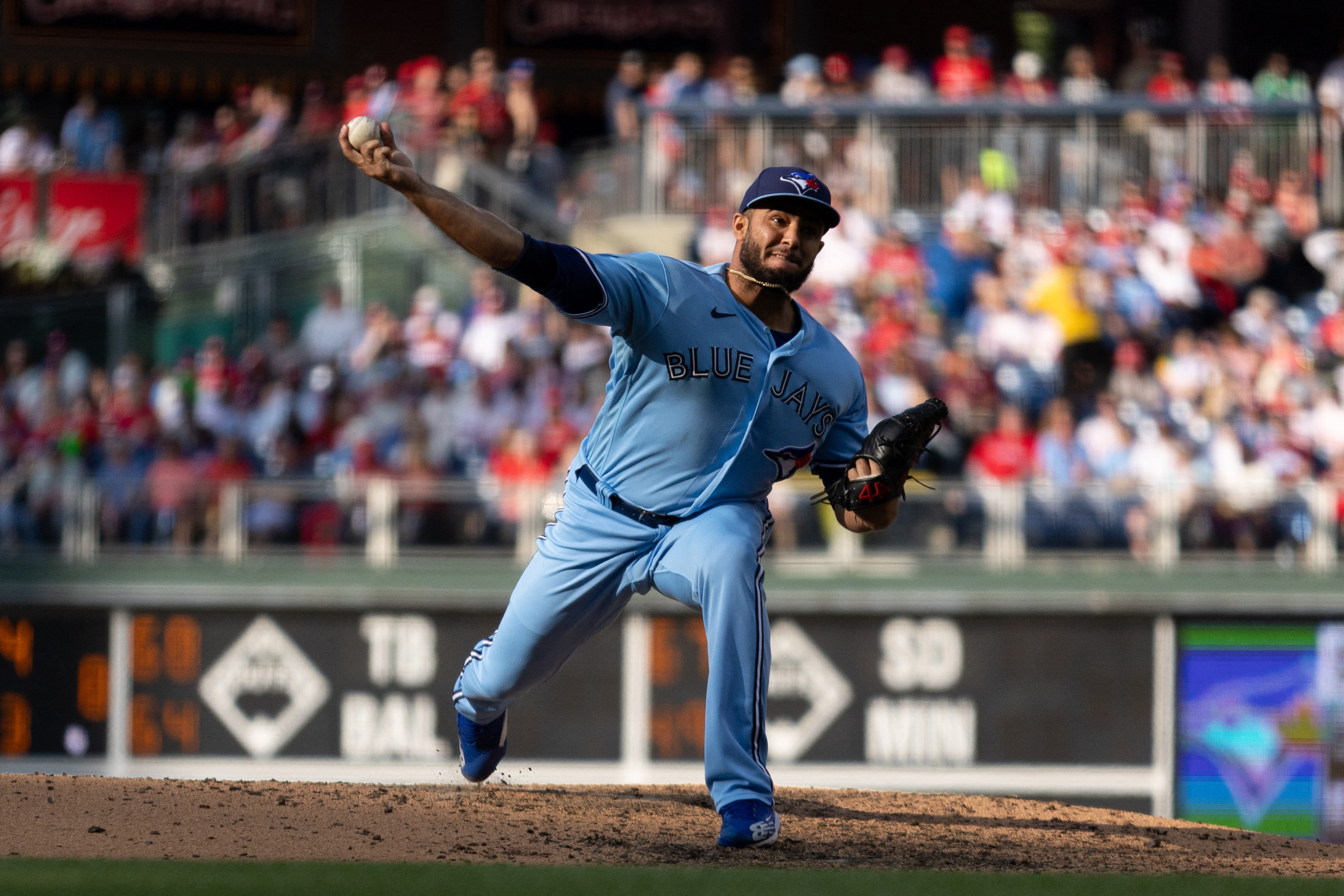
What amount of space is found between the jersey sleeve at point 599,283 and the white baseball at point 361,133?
1.75ft

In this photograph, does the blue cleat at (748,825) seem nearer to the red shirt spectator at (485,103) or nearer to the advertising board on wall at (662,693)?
the advertising board on wall at (662,693)

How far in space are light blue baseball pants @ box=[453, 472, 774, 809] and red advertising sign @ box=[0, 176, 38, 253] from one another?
12096mm

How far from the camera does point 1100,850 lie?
627 centimetres

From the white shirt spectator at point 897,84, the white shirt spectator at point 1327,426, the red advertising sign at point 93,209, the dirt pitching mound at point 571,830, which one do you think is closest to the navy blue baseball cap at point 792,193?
the dirt pitching mound at point 571,830

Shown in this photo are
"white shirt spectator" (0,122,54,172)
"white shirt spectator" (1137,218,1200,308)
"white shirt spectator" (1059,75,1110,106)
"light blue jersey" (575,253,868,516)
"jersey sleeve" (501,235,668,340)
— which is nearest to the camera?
"jersey sleeve" (501,235,668,340)

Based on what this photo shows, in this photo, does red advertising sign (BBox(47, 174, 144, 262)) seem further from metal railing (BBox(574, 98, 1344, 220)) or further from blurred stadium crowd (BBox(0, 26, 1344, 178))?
metal railing (BBox(574, 98, 1344, 220))

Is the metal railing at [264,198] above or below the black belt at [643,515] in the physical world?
above

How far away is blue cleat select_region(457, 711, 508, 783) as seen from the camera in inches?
263

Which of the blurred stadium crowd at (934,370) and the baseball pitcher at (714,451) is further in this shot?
the blurred stadium crowd at (934,370)

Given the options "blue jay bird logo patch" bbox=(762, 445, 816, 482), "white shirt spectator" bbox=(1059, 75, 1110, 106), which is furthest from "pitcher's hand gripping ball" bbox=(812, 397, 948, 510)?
"white shirt spectator" bbox=(1059, 75, 1110, 106)

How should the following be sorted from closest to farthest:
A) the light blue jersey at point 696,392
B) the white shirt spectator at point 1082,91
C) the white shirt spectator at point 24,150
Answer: the light blue jersey at point 696,392 < the white shirt spectator at point 1082,91 < the white shirt spectator at point 24,150

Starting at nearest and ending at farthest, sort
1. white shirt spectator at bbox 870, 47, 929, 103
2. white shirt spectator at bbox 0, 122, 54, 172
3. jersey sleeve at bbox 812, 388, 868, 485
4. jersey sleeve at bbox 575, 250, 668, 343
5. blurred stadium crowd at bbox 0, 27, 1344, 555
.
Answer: jersey sleeve at bbox 575, 250, 668, 343 → jersey sleeve at bbox 812, 388, 868, 485 → blurred stadium crowd at bbox 0, 27, 1344, 555 → white shirt spectator at bbox 870, 47, 929, 103 → white shirt spectator at bbox 0, 122, 54, 172

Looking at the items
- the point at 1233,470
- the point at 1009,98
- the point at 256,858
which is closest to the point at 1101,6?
the point at 1009,98

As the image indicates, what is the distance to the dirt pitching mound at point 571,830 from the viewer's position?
18.5ft
